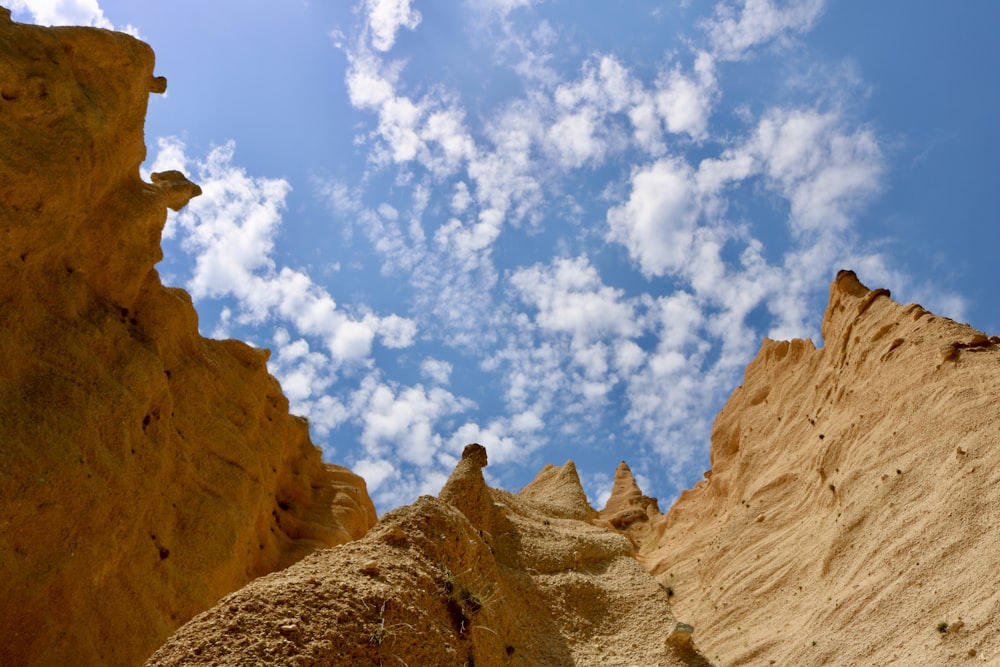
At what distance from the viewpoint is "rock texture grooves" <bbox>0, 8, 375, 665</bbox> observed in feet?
44.3

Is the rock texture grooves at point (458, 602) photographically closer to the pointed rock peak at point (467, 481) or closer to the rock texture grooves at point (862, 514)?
the pointed rock peak at point (467, 481)

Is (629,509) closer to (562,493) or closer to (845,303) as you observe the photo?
(562,493)

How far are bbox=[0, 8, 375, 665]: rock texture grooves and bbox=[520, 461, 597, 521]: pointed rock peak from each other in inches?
287

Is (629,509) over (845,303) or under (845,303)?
over

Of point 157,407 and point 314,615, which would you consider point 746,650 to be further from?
point 157,407

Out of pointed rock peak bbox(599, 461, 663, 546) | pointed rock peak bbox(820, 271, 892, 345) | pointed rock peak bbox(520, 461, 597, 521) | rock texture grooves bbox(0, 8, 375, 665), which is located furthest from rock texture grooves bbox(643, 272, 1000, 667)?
rock texture grooves bbox(0, 8, 375, 665)

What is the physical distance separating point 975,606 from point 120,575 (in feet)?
49.1

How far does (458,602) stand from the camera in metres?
11.3

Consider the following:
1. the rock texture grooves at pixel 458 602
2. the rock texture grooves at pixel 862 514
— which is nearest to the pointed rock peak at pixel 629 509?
the rock texture grooves at pixel 862 514

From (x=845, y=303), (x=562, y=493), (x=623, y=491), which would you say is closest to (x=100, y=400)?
(x=562, y=493)

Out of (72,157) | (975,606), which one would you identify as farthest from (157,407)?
(975,606)

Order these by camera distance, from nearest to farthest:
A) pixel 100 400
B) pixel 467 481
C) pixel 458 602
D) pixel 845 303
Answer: pixel 458 602 < pixel 100 400 < pixel 467 481 < pixel 845 303

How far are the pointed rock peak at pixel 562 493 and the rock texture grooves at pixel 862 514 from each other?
10.7 ft

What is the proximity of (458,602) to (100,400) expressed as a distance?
8.41 metres
